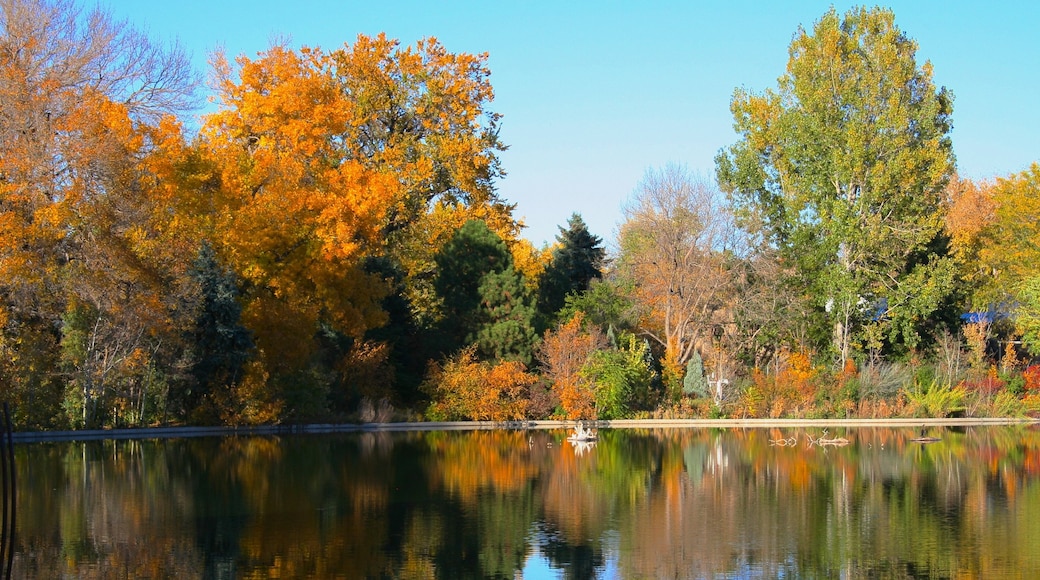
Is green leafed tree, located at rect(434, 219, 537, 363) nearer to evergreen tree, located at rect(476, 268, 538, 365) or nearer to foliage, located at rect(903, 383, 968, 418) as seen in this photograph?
evergreen tree, located at rect(476, 268, 538, 365)

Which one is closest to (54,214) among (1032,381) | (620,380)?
(620,380)

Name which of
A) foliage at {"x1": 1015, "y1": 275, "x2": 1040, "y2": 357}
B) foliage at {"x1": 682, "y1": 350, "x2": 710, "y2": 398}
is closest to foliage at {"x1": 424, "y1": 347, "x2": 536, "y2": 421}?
foliage at {"x1": 682, "y1": 350, "x2": 710, "y2": 398}

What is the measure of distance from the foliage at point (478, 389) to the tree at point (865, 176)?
11.9m

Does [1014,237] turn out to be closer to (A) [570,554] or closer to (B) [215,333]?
(B) [215,333]

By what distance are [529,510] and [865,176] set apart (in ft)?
85.6

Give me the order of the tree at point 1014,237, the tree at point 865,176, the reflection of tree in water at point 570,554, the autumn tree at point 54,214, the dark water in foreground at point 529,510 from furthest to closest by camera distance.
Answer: the tree at point 1014,237 → the tree at point 865,176 → the autumn tree at point 54,214 → the dark water in foreground at point 529,510 → the reflection of tree in water at point 570,554

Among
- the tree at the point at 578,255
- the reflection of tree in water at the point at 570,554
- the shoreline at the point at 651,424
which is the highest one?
the tree at the point at 578,255

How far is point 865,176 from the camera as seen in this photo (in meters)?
40.6

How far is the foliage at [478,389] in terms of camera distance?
35375 millimetres

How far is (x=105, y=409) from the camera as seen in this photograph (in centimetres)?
3114

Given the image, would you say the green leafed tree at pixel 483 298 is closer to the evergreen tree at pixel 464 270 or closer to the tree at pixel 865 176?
the evergreen tree at pixel 464 270

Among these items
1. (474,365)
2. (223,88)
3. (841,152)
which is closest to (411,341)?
(474,365)

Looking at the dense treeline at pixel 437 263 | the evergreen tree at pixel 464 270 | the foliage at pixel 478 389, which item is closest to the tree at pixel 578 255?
the dense treeline at pixel 437 263

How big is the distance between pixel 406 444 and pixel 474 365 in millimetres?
5612
